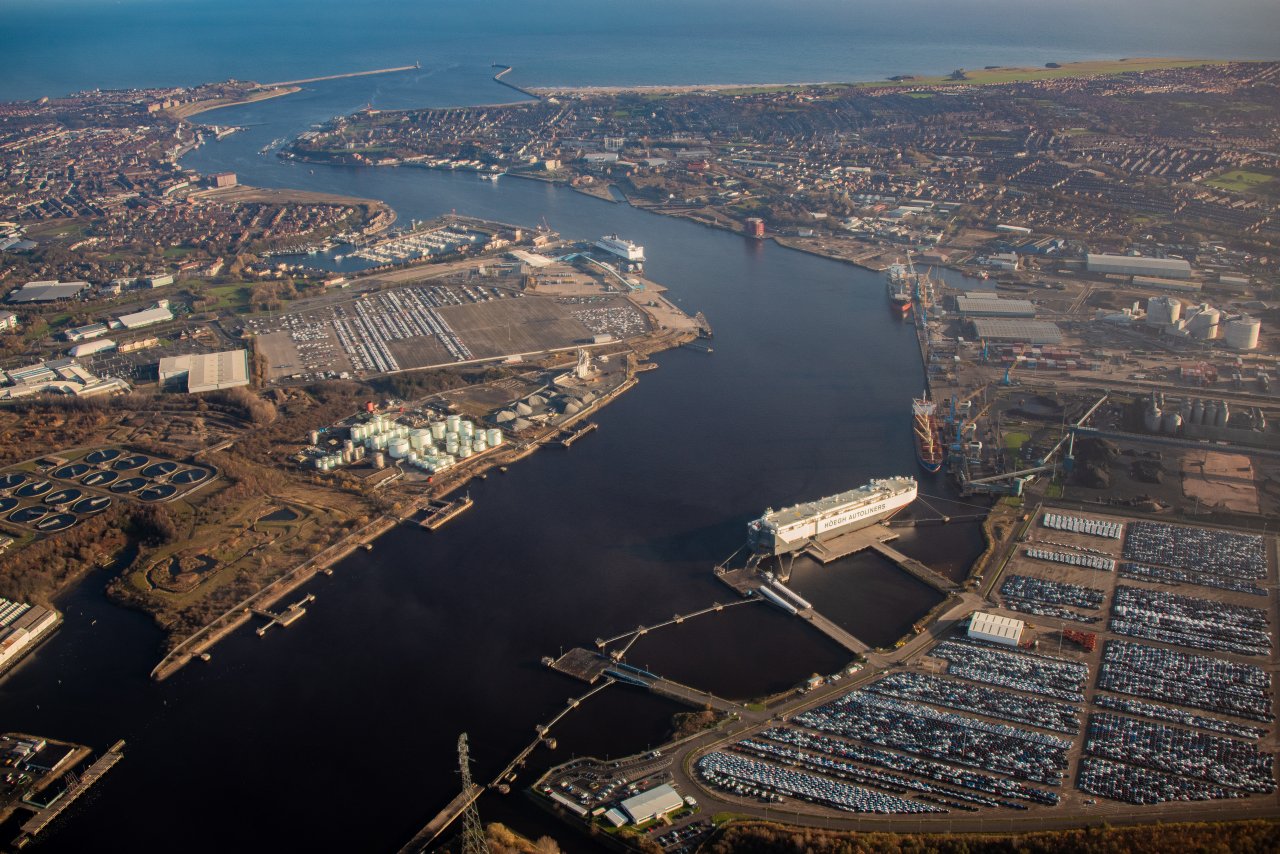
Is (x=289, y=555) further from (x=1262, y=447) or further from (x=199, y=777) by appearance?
(x=1262, y=447)

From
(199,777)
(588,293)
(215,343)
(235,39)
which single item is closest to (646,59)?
(235,39)

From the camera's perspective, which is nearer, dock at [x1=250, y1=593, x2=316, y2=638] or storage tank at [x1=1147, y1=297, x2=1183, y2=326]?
dock at [x1=250, y1=593, x2=316, y2=638]

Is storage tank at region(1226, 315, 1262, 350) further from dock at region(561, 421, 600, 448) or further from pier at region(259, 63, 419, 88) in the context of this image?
pier at region(259, 63, 419, 88)

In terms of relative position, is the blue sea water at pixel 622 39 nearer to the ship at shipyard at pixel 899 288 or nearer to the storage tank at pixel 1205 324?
the ship at shipyard at pixel 899 288

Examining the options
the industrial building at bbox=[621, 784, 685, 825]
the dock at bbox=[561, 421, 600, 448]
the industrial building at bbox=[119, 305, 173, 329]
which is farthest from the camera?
the industrial building at bbox=[119, 305, 173, 329]

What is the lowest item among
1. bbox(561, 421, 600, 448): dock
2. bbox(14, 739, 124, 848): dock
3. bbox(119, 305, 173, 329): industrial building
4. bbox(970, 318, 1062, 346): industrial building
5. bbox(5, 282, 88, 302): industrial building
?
bbox(14, 739, 124, 848): dock

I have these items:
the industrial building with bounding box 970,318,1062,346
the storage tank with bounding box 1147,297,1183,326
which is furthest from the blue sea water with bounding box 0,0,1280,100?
the industrial building with bounding box 970,318,1062,346

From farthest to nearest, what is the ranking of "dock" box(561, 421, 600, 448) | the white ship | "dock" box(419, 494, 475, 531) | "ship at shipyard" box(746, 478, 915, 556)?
1. the white ship
2. "dock" box(561, 421, 600, 448)
3. "dock" box(419, 494, 475, 531)
4. "ship at shipyard" box(746, 478, 915, 556)
